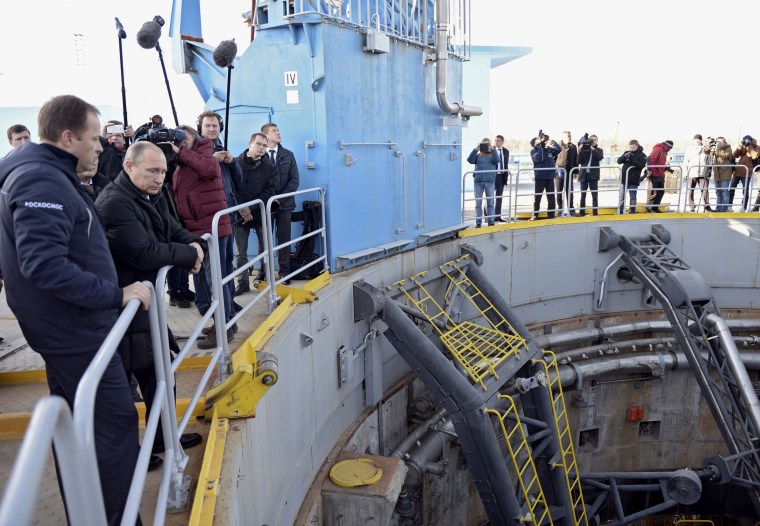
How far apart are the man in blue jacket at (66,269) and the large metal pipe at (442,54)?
590 cm

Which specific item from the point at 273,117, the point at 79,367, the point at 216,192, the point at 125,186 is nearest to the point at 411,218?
the point at 273,117

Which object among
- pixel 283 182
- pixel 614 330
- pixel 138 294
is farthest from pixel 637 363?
pixel 138 294

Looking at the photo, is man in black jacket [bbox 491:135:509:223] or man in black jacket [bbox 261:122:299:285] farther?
man in black jacket [bbox 491:135:509:223]

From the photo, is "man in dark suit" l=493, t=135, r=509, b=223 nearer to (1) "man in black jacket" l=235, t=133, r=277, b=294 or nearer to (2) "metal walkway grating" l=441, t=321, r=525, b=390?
(2) "metal walkway grating" l=441, t=321, r=525, b=390

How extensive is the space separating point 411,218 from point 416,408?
2.53 m

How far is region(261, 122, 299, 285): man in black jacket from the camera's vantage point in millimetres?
5902

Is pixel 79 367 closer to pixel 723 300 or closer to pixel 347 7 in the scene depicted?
pixel 347 7

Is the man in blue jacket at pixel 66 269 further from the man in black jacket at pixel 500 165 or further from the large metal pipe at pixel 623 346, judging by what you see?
the man in black jacket at pixel 500 165

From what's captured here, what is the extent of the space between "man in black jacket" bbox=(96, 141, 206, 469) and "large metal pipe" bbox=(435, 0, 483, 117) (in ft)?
17.5

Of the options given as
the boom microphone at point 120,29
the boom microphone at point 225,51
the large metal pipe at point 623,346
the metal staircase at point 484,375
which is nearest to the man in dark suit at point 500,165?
the metal staircase at point 484,375

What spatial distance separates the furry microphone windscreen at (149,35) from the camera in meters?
4.93

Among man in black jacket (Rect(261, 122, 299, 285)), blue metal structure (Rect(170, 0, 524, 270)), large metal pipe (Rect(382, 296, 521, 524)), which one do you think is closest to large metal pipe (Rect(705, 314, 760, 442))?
large metal pipe (Rect(382, 296, 521, 524))

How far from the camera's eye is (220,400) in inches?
132

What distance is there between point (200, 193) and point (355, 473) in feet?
9.48
